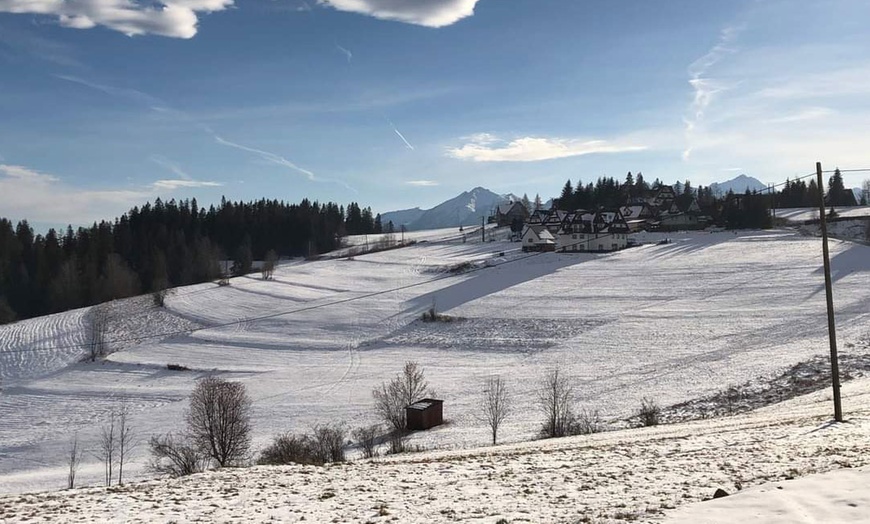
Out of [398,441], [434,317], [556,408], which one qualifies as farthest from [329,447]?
[434,317]

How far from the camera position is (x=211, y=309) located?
3027 inches

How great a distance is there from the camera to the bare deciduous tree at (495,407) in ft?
101

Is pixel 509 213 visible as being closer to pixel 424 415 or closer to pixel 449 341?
pixel 449 341

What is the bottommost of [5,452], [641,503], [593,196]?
[5,452]

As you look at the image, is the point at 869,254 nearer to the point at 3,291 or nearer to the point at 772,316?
the point at 772,316

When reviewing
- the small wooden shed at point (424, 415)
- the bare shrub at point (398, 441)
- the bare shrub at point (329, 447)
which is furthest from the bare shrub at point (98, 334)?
the bare shrub at point (329, 447)

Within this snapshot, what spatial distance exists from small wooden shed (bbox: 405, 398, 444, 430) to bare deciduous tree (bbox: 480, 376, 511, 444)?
8.64 ft

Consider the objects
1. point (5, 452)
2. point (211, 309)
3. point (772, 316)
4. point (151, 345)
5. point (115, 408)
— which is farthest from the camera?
point (211, 309)

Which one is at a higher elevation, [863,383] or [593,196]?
[593,196]

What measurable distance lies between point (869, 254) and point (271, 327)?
77.1m

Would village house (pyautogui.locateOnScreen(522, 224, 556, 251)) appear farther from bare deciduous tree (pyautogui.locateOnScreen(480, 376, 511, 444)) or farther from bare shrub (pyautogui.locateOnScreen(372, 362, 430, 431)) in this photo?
bare shrub (pyautogui.locateOnScreen(372, 362, 430, 431))

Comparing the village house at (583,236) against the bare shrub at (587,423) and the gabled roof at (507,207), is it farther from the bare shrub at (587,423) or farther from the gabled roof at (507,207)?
the bare shrub at (587,423)

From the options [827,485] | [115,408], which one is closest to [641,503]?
[827,485]

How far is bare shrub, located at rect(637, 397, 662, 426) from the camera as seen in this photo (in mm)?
29681
